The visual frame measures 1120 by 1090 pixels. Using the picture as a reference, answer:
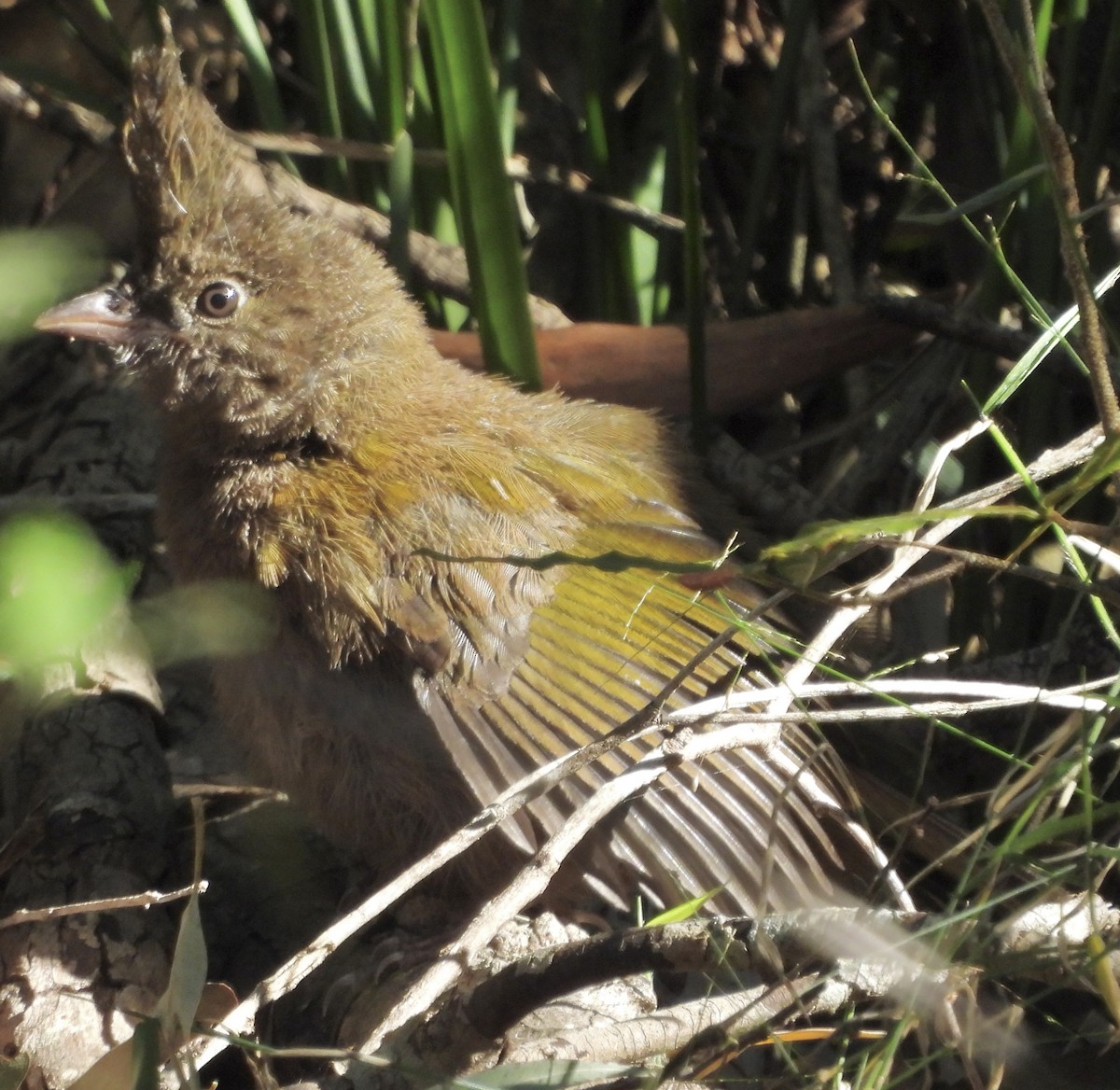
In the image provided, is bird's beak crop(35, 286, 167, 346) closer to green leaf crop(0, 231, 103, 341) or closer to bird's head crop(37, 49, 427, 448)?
bird's head crop(37, 49, 427, 448)

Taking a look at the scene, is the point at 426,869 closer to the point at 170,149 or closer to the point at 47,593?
the point at 47,593

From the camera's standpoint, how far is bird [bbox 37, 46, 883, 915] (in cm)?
292

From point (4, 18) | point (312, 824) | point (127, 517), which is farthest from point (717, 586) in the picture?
point (4, 18)

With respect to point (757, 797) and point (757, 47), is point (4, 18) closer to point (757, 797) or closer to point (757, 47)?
point (757, 47)

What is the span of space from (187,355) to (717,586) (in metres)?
1.43

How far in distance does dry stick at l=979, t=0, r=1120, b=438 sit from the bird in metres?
1.04

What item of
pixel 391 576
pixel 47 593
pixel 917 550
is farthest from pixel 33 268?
pixel 917 550

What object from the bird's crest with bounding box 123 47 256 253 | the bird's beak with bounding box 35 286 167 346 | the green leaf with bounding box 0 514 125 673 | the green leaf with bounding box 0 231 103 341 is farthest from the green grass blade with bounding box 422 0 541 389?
the green leaf with bounding box 0 514 125 673

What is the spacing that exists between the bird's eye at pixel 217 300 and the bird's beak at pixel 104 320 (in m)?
0.10

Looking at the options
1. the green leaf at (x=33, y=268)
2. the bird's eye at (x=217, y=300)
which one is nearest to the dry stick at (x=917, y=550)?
the green leaf at (x=33, y=268)

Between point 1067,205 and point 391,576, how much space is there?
1.59m

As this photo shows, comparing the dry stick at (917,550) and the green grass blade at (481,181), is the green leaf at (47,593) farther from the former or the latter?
the green grass blade at (481,181)

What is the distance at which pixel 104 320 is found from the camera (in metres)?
3.11

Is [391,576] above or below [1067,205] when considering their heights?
below
